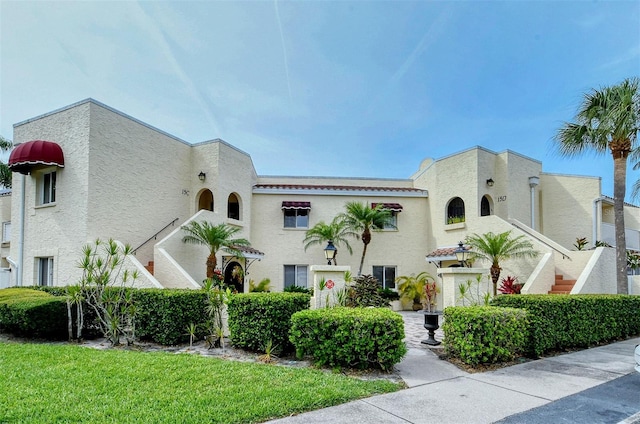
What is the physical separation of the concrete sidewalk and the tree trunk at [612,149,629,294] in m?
6.32

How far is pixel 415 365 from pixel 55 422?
646 centimetres

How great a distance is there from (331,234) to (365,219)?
6.97ft

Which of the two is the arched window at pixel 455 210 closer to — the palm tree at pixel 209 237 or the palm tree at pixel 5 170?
the palm tree at pixel 209 237

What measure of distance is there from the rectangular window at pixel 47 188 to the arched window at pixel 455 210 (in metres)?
20.2

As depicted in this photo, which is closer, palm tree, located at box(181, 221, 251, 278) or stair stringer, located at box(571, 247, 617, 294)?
stair stringer, located at box(571, 247, 617, 294)

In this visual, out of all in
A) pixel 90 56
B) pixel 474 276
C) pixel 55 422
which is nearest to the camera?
pixel 55 422

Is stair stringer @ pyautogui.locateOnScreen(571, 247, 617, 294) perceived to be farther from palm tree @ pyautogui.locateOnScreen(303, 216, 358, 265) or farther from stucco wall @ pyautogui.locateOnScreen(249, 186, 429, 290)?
palm tree @ pyautogui.locateOnScreen(303, 216, 358, 265)

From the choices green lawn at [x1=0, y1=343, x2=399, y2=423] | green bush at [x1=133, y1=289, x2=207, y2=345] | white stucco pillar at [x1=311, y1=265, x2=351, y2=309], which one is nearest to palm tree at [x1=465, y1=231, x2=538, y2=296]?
white stucco pillar at [x1=311, y1=265, x2=351, y2=309]

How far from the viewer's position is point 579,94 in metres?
14.7

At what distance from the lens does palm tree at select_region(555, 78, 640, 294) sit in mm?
13383

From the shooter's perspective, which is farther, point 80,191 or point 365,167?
point 365,167

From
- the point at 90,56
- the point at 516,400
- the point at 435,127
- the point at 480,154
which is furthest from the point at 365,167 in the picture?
the point at 516,400

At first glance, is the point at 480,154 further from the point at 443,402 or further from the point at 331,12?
the point at 443,402

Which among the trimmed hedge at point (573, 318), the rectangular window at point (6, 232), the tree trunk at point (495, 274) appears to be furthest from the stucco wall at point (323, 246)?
the rectangular window at point (6, 232)
